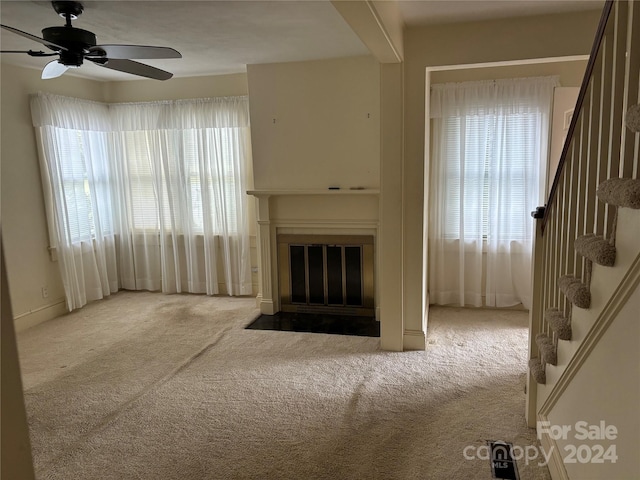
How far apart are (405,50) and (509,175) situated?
1744mm

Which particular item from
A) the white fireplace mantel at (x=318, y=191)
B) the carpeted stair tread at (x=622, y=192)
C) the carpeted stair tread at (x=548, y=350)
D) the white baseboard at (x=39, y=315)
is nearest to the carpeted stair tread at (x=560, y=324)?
the carpeted stair tread at (x=548, y=350)

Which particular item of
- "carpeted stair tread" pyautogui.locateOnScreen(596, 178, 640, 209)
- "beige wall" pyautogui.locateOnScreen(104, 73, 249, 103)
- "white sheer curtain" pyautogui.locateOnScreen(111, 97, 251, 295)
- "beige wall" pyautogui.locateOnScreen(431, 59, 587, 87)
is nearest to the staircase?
"carpeted stair tread" pyautogui.locateOnScreen(596, 178, 640, 209)

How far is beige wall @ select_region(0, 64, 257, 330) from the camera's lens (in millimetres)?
4156

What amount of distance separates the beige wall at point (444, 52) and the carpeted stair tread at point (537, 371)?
4.05 ft

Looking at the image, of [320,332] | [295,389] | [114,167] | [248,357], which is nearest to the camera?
[295,389]

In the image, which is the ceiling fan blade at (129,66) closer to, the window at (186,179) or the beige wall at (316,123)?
the beige wall at (316,123)

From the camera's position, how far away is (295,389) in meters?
3.08

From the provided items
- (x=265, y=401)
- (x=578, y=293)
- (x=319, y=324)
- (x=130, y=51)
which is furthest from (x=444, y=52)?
(x=265, y=401)

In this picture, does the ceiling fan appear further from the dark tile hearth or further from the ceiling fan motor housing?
the dark tile hearth

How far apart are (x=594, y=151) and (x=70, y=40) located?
8.48 ft

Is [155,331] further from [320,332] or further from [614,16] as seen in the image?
[614,16]

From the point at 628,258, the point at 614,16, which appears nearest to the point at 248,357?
the point at 628,258

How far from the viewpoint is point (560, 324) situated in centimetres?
197

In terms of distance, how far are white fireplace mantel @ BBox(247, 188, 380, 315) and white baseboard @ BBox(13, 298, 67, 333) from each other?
2.01 meters
